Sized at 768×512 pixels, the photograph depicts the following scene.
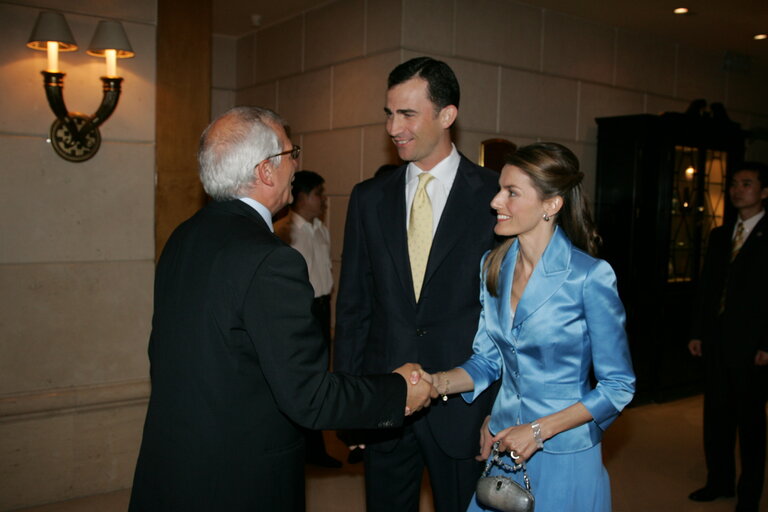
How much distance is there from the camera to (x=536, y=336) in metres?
1.92

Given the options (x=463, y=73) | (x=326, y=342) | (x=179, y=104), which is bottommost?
(x=326, y=342)

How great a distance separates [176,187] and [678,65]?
5.22 m

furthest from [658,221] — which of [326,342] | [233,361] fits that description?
[233,361]

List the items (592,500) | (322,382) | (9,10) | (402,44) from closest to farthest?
(322,382) → (592,500) → (9,10) → (402,44)

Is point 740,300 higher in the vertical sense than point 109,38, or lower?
lower

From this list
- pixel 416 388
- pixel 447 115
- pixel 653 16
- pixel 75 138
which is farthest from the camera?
pixel 653 16

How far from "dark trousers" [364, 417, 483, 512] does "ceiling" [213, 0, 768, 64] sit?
4177 millimetres

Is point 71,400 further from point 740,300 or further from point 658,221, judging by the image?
point 658,221

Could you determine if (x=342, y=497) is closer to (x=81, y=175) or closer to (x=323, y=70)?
(x=81, y=175)

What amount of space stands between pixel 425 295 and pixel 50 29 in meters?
2.30

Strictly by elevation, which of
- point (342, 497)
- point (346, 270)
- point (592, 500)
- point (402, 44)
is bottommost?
point (342, 497)

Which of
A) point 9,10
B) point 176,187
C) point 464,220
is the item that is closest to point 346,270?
point 464,220

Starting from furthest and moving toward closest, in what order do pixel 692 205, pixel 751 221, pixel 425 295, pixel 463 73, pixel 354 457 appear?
pixel 692 205 → pixel 463 73 → pixel 354 457 → pixel 751 221 → pixel 425 295

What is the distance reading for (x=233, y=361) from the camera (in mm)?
1652
